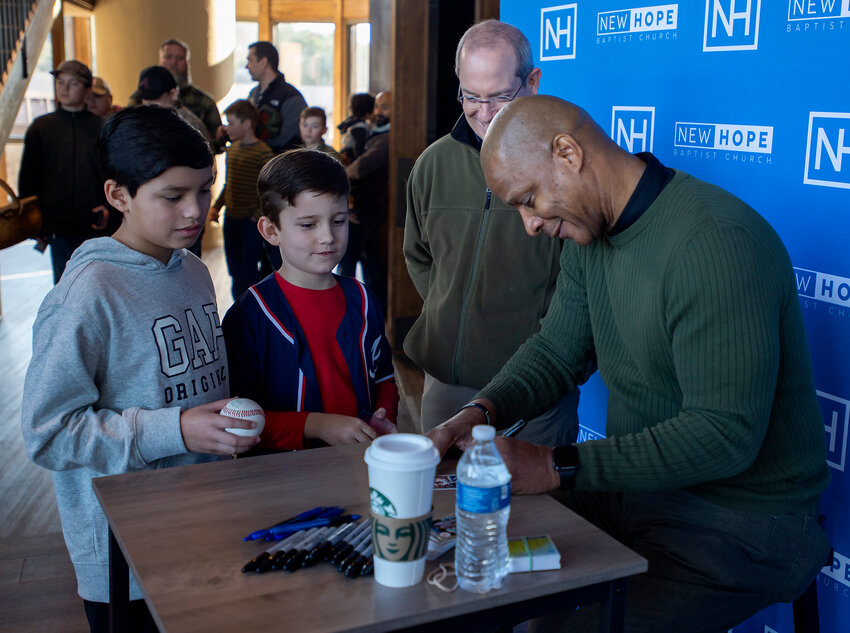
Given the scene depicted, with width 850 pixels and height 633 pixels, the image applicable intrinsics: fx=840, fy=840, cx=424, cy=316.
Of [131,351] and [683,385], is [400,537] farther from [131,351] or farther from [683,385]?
[131,351]

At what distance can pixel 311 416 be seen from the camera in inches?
71.3

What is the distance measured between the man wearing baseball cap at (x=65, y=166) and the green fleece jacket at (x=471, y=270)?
8.75ft

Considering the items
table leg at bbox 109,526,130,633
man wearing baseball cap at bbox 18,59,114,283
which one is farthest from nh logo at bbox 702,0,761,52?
man wearing baseball cap at bbox 18,59,114,283

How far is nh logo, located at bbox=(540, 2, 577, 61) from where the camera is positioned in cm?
290

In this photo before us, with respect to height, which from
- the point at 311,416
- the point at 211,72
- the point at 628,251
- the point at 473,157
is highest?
the point at 211,72

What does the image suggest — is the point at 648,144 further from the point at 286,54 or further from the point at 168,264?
the point at 286,54

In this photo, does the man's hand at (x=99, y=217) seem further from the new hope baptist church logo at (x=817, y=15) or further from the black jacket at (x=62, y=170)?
the new hope baptist church logo at (x=817, y=15)

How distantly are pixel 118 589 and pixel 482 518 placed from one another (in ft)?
2.43

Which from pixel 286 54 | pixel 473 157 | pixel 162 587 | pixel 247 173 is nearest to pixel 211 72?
pixel 286 54

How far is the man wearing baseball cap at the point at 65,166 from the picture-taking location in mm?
4484

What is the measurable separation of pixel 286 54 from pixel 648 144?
37.9 feet

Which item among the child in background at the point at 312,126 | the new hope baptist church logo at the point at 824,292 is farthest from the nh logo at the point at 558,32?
the child in background at the point at 312,126

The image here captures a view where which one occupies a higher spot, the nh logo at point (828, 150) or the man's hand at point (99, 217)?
the nh logo at point (828, 150)

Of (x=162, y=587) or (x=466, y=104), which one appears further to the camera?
(x=466, y=104)
